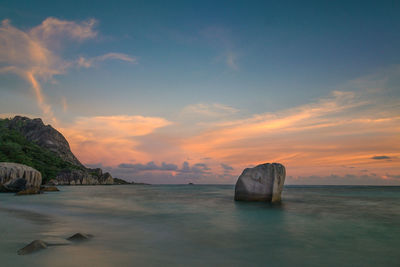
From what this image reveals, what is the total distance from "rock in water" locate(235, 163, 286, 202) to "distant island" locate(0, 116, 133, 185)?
211 feet

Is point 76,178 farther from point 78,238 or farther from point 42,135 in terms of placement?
point 78,238

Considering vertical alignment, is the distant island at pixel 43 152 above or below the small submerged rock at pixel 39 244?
above

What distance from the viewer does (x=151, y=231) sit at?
11.1m

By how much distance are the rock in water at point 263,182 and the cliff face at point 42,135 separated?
566ft

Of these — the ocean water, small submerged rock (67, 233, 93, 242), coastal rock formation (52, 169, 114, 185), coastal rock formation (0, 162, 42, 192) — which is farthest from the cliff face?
small submerged rock (67, 233, 93, 242)

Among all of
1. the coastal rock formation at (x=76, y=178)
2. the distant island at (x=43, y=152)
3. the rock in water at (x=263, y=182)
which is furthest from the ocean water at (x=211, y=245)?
the coastal rock formation at (x=76, y=178)

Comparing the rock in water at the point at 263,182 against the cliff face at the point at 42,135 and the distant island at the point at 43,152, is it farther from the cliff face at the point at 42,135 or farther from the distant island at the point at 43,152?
the cliff face at the point at 42,135

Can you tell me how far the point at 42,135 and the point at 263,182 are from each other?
191m

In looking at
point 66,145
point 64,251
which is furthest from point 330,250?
point 66,145

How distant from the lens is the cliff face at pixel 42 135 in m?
173

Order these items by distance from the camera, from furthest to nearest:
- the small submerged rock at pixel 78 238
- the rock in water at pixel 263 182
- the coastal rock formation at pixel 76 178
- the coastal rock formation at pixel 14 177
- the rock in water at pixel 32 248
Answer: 1. the coastal rock formation at pixel 76 178
2. the coastal rock formation at pixel 14 177
3. the rock in water at pixel 263 182
4. the small submerged rock at pixel 78 238
5. the rock in water at pixel 32 248

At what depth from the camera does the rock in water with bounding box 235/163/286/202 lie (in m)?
23.1

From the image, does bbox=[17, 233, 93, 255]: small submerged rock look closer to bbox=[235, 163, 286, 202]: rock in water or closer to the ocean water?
the ocean water

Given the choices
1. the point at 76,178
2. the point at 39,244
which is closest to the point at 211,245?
the point at 39,244
